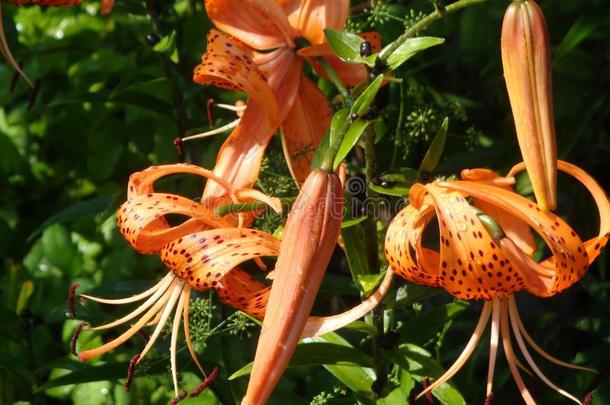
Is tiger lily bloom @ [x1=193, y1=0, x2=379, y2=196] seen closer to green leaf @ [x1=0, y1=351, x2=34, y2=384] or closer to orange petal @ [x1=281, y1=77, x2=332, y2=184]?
orange petal @ [x1=281, y1=77, x2=332, y2=184]

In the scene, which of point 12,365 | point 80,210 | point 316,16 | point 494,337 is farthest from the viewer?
point 80,210

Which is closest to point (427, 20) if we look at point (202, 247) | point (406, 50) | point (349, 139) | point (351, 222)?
point (406, 50)

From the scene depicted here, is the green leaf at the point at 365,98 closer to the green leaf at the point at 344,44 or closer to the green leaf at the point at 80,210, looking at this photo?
the green leaf at the point at 344,44

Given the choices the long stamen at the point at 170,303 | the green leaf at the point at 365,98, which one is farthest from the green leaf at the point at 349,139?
the long stamen at the point at 170,303

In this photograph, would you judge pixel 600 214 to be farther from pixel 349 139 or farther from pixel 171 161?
pixel 171 161

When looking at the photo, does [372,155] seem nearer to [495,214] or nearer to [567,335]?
[495,214]
